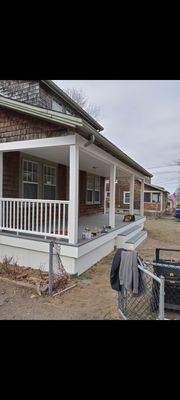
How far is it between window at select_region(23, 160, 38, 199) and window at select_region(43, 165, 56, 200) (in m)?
0.55

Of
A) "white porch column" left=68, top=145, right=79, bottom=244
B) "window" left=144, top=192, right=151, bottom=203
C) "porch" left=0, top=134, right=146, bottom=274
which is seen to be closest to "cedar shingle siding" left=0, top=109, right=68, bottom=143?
"porch" left=0, top=134, right=146, bottom=274

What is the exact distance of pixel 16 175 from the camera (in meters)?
7.62

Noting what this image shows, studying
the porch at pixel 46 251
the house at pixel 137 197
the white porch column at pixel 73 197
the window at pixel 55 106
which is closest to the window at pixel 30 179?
the porch at pixel 46 251

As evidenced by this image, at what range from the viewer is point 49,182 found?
9.30 metres

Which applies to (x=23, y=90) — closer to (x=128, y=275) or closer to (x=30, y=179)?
(x=30, y=179)

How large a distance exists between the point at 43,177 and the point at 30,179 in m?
0.71

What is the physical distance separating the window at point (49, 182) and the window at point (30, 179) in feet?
1.79

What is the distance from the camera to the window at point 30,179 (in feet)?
26.2

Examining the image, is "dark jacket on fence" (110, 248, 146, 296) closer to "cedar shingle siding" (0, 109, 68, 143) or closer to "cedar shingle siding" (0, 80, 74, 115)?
"cedar shingle siding" (0, 109, 68, 143)

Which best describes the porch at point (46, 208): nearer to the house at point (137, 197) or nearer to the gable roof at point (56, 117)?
the gable roof at point (56, 117)

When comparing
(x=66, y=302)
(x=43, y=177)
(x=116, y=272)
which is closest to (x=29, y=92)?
(x=43, y=177)

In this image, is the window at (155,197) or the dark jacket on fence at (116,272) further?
the window at (155,197)
